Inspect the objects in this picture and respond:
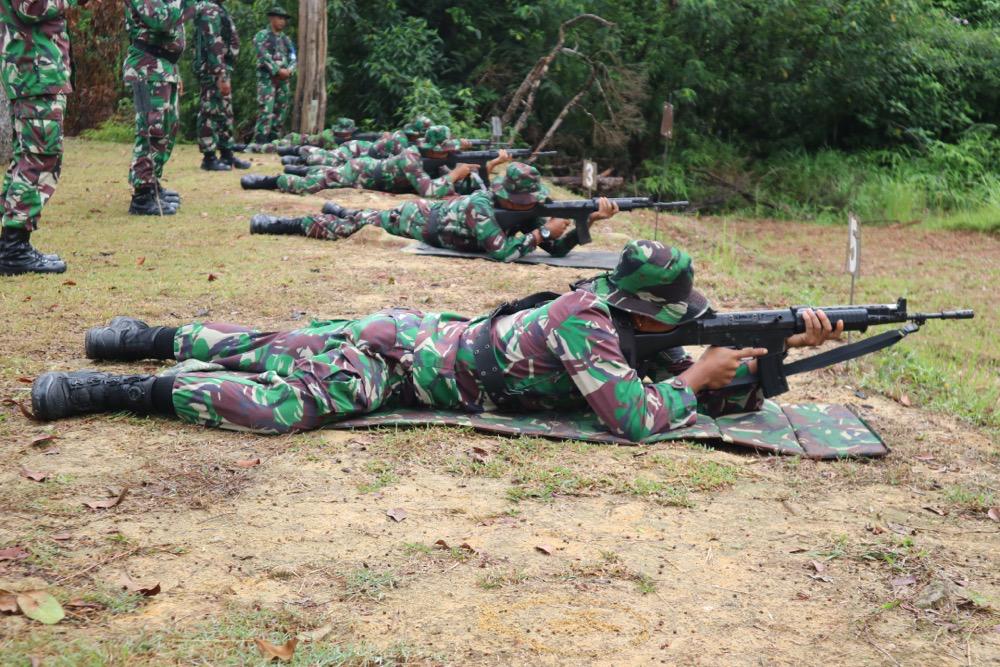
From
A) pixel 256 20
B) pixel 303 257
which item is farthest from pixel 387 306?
pixel 256 20

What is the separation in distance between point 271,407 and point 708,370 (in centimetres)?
188

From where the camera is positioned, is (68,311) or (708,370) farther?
(68,311)

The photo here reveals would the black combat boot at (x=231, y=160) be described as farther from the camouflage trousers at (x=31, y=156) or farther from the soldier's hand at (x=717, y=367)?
the soldier's hand at (x=717, y=367)

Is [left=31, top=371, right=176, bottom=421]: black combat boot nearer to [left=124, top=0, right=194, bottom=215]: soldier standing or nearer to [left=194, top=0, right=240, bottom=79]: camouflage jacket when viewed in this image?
[left=124, top=0, right=194, bottom=215]: soldier standing

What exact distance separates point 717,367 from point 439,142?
772cm

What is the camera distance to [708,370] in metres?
4.59

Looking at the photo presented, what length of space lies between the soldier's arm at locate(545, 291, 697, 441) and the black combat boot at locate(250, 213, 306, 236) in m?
5.61

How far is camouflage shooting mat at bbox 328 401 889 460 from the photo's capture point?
176 inches

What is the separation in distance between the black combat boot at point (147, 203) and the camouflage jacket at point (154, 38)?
129cm

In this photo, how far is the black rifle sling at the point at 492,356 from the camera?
4.47 metres

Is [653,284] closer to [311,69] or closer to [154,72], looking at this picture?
[154,72]

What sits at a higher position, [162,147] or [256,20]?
[256,20]

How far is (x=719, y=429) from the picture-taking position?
4613 mm

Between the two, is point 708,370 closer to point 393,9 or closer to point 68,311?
point 68,311
